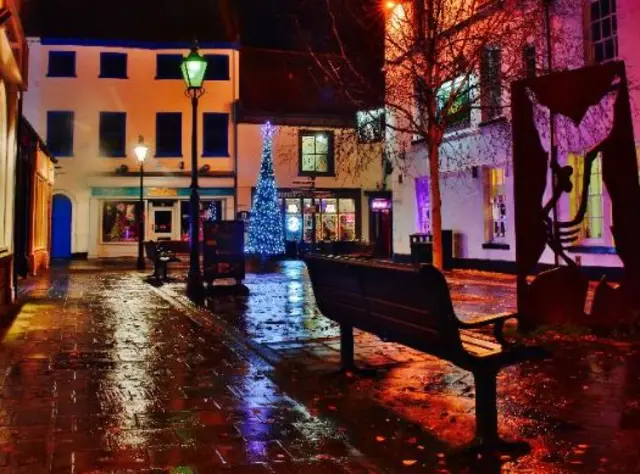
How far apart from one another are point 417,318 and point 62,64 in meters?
33.5

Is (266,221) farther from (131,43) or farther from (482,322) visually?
(482,322)

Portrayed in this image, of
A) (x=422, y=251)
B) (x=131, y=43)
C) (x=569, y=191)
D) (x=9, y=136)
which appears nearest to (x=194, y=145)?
(x=9, y=136)

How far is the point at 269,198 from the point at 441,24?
825 inches

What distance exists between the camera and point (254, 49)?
36.1 meters

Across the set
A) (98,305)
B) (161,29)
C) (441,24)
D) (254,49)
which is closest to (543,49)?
(441,24)

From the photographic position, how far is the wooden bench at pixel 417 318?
14.4ft

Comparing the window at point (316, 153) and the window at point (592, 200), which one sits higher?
the window at point (316, 153)

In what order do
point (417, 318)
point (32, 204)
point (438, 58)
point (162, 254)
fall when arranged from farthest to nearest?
point (32, 204) → point (162, 254) → point (438, 58) → point (417, 318)

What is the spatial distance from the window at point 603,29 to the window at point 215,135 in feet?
70.0

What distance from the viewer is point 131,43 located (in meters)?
34.5

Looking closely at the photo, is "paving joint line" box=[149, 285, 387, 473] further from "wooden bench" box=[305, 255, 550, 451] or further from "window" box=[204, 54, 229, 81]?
"window" box=[204, 54, 229, 81]

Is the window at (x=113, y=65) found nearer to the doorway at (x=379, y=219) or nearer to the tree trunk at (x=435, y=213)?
the doorway at (x=379, y=219)

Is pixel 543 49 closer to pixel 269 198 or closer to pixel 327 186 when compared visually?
pixel 269 198

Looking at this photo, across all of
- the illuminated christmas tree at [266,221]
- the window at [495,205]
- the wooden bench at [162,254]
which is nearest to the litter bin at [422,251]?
the window at [495,205]
